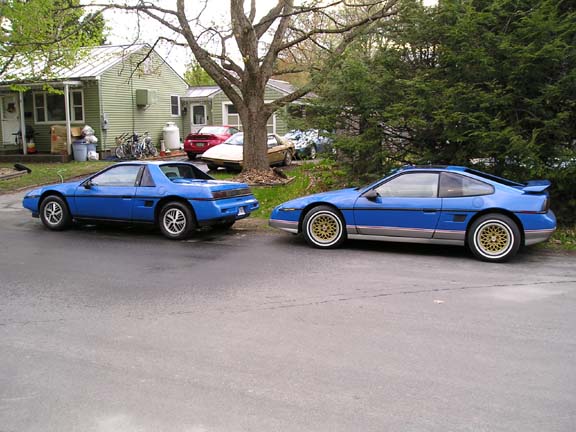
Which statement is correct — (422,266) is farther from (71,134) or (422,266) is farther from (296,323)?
(71,134)

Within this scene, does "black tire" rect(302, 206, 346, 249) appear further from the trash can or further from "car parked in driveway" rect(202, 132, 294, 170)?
the trash can

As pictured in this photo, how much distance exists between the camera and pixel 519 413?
140 inches

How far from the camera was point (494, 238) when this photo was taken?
26.1ft

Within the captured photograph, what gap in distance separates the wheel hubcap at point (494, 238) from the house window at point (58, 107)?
21137 millimetres

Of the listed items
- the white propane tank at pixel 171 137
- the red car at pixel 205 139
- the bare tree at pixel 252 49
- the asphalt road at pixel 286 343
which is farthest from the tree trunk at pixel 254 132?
the white propane tank at pixel 171 137

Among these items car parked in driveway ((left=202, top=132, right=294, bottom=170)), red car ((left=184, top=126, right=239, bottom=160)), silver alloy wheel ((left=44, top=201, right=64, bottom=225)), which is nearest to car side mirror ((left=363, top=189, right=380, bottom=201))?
silver alloy wheel ((left=44, top=201, right=64, bottom=225))

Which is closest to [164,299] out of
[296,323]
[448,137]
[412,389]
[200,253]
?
[296,323]

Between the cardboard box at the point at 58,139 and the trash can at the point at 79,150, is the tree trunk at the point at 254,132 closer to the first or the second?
the trash can at the point at 79,150

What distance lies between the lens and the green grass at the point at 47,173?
1711 cm

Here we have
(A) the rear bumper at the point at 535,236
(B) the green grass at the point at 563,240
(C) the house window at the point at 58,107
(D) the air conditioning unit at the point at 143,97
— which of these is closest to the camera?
(A) the rear bumper at the point at 535,236

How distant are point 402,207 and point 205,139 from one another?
15.7 meters

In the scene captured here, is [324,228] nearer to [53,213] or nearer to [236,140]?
[53,213]

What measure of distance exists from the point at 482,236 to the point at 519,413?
188 inches

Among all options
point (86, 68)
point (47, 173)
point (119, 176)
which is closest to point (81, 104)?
point (86, 68)
